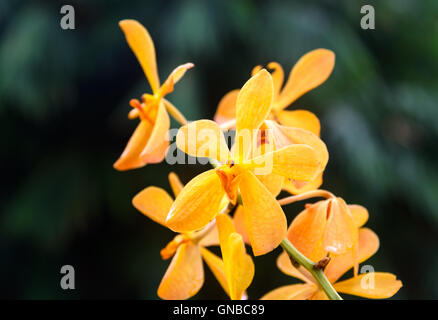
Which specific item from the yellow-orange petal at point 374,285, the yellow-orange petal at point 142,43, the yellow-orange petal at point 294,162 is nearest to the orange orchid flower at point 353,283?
the yellow-orange petal at point 374,285

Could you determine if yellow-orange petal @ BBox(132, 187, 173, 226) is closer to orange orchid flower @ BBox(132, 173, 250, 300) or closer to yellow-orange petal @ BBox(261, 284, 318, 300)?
orange orchid flower @ BBox(132, 173, 250, 300)

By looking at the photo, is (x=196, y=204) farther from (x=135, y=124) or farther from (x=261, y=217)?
(x=135, y=124)

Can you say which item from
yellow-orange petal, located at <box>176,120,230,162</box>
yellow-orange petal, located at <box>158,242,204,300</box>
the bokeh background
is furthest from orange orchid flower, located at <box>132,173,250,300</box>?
the bokeh background

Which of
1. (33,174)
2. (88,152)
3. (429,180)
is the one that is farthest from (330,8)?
(33,174)

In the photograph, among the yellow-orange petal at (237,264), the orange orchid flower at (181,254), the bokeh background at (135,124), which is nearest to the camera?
the yellow-orange petal at (237,264)

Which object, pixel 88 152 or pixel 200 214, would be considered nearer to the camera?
pixel 200 214

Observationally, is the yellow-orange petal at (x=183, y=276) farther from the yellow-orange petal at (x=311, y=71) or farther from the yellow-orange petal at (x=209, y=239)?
the yellow-orange petal at (x=311, y=71)

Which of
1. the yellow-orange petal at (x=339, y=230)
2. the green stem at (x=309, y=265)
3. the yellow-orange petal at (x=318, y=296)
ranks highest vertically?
the yellow-orange petal at (x=339, y=230)
